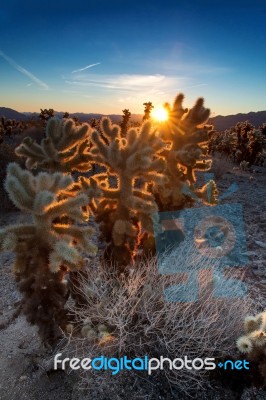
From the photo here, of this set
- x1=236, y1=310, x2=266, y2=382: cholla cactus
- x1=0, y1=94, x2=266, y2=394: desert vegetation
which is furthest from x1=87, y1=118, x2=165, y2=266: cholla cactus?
x1=236, y1=310, x2=266, y2=382: cholla cactus

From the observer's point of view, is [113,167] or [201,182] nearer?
[113,167]

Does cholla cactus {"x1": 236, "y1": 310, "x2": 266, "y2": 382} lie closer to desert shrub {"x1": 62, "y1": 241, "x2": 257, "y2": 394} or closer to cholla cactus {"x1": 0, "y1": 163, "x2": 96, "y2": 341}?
desert shrub {"x1": 62, "y1": 241, "x2": 257, "y2": 394}

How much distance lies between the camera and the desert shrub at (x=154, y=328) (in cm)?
325

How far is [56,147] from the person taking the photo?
4.14 metres

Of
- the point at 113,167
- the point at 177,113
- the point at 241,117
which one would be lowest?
the point at 241,117

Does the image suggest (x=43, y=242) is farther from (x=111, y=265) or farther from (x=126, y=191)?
(x=126, y=191)

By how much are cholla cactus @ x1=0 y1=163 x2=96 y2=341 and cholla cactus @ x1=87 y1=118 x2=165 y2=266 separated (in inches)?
28.5

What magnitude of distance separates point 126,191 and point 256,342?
1.96 m

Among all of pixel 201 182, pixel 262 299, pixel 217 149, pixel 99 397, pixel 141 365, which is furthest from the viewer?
pixel 217 149

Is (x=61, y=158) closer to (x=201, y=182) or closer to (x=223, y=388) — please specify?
(x=223, y=388)

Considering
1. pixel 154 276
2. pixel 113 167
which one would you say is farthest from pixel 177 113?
pixel 154 276

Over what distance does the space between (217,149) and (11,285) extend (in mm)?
16917

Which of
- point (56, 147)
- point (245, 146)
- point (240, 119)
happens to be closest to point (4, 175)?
point (56, 147)

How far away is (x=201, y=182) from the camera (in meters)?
12.2
